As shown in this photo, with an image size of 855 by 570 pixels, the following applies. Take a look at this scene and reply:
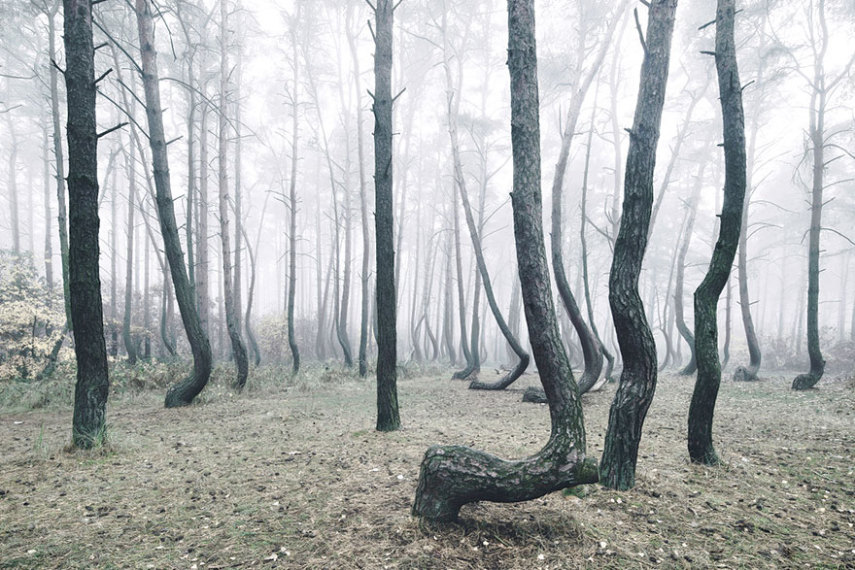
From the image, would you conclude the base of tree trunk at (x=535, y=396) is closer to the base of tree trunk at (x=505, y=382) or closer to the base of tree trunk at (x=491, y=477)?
the base of tree trunk at (x=505, y=382)

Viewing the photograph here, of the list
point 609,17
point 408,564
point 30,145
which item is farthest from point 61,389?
point 30,145

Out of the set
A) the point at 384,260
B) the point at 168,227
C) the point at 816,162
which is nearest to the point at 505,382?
the point at 384,260

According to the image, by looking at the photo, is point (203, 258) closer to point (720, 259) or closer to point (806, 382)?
point (720, 259)

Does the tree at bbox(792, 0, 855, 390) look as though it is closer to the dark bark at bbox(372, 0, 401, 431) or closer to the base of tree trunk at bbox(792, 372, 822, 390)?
the base of tree trunk at bbox(792, 372, 822, 390)

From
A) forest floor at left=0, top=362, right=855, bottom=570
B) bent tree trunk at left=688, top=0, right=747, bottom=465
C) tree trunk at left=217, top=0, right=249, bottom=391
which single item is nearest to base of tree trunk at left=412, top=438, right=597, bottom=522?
forest floor at left=0, top=362, right=855, bottom=570

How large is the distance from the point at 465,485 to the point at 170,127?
2414 centimetres

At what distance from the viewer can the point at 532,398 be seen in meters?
8.92

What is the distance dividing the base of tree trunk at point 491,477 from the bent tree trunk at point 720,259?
2213 mm

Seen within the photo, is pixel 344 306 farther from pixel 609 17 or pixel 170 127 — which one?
pixel 170 127

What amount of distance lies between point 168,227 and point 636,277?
795cm

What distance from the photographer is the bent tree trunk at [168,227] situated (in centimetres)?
739

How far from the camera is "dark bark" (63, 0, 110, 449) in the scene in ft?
14.8

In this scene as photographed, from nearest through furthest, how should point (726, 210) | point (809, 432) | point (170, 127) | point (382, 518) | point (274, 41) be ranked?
point (382, 518) < point (726, 210) < point (809, 432) < point (274, 41) < point (170, 127)

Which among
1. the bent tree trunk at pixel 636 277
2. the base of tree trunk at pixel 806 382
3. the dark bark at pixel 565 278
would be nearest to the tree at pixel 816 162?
the base of tree trunk at pixel 806 382
